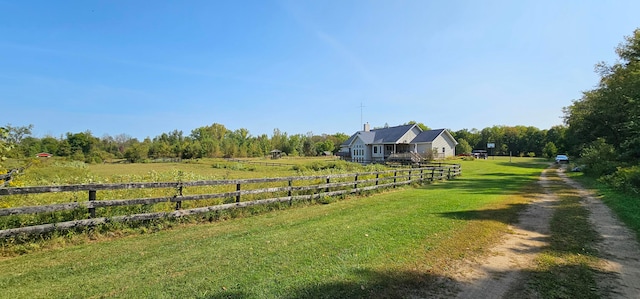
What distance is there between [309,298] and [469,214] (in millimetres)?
7326

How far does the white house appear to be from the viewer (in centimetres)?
4844

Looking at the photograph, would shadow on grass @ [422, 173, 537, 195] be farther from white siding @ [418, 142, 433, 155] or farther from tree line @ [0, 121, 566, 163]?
tree line @ [0, 121, 566, 163]

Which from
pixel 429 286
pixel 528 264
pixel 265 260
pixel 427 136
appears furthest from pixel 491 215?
pixel 427 136

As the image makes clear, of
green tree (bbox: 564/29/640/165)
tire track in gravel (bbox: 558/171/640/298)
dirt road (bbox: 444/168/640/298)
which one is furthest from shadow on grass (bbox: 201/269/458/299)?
green tree (bbox: 564/29/640/165)

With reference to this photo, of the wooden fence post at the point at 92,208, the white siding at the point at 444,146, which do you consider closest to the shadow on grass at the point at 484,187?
the wooden fence post at the point at 92,208

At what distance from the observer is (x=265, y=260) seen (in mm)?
5191

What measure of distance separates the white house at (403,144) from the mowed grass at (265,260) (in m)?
38.9

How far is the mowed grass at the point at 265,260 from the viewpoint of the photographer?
161 inches

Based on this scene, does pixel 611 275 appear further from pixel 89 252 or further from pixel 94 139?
pixel 94 139

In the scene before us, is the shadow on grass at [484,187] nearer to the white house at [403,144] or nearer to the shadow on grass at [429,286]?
the shadow on grass at [429,286]

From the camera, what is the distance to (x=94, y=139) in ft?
304

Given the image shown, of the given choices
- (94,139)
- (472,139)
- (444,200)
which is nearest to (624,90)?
(444,200)

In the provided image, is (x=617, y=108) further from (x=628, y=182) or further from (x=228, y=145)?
(x=228, y=145)

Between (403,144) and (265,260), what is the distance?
47.9 meters
